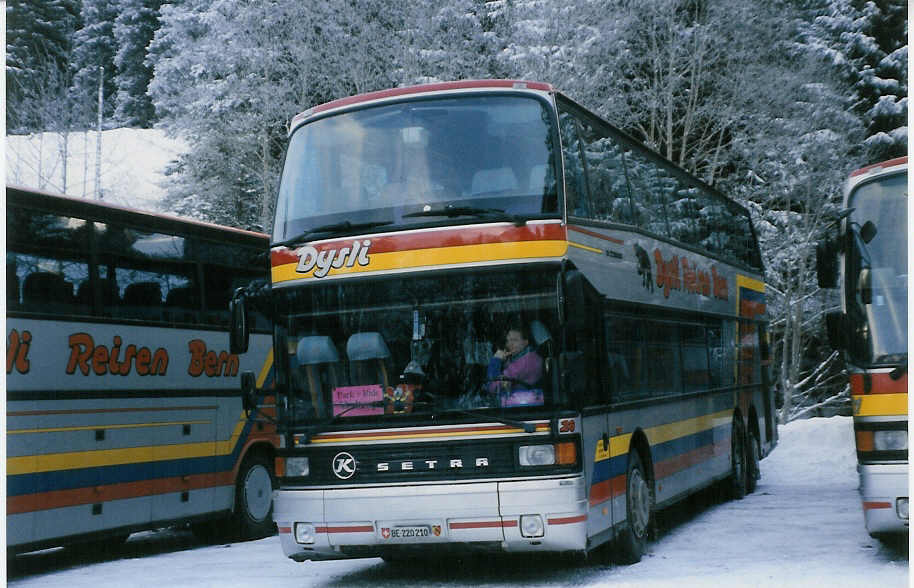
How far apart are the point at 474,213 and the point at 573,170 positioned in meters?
A: 1.10

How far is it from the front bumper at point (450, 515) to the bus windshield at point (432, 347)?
0.58m

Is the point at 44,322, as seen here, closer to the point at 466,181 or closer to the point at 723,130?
the point at 466,181

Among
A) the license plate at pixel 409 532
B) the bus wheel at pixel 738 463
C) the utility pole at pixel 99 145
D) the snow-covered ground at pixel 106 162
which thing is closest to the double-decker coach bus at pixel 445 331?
the license plate at pixel 409 532

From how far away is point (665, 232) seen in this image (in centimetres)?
1280

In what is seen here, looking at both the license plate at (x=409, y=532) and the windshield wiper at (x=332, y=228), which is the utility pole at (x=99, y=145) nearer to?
the windshield wiper at (x=332, y=228)

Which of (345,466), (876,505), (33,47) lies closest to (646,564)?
(876,505)

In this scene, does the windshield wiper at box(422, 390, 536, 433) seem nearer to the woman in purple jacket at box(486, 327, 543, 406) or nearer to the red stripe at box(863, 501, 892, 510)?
the woman in purple jacket at box(486, 327, 543, 406)

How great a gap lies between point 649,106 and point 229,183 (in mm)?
12876

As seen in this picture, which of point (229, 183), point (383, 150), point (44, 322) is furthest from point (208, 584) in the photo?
point (229, 183)

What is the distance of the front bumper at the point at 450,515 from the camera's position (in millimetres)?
8734

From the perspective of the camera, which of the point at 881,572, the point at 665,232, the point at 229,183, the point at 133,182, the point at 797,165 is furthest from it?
the point at 133,182

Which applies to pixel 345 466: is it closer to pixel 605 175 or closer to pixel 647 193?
pixel 605 175

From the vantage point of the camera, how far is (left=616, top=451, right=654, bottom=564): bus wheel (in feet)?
33.6

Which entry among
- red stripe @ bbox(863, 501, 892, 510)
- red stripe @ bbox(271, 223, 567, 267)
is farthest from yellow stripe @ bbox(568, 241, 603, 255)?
red stripe @ bbox(863, 501, 892, 510)
